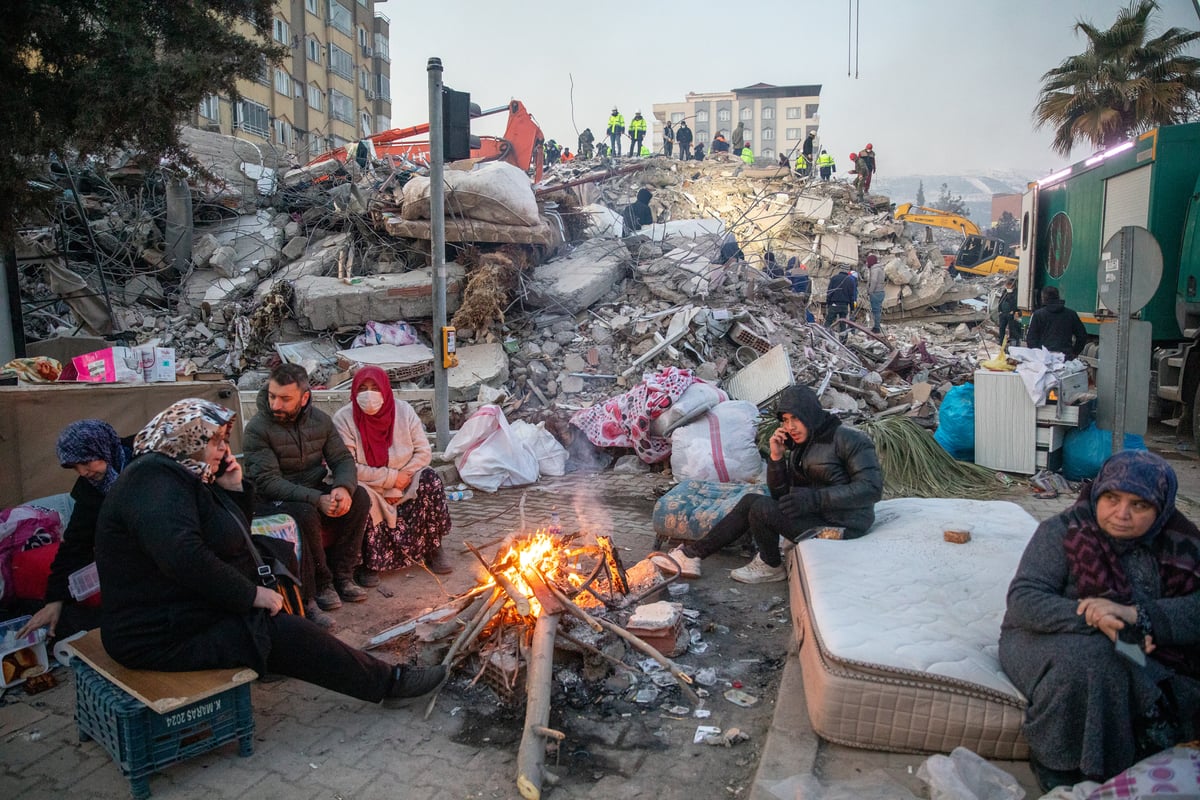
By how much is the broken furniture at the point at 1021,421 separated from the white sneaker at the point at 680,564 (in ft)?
13.5

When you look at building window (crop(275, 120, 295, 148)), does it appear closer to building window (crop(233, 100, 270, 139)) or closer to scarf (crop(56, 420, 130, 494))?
building window (crop(233, 100, 270, 139))

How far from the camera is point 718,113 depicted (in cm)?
7781

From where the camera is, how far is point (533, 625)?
149 inches

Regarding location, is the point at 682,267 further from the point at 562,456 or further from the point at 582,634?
the point at 582,634

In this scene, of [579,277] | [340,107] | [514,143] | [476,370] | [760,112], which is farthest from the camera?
[760,112]

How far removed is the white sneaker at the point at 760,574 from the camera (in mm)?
4949

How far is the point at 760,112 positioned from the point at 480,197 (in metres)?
72.4

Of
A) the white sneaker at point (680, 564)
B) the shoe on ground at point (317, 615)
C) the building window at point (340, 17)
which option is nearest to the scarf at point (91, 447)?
the shoe on ground at point (317, 615)

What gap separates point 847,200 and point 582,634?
83.9 feet

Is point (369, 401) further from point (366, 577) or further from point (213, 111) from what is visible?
point (213, 111)

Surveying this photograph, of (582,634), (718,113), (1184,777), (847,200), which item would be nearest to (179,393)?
(582,634)

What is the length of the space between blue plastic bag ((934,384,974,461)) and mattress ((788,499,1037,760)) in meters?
4.04

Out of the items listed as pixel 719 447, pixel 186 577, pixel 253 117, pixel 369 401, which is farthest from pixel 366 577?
pixel 253 117

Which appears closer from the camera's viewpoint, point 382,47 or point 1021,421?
point 1021,421
